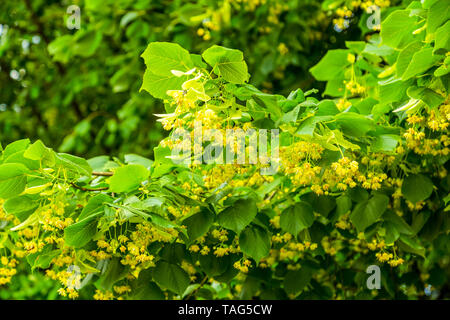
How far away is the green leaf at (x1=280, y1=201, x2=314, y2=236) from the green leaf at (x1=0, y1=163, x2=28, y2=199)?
980 millimetres

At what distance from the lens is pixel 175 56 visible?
1782 millimetres

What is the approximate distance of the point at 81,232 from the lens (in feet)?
5.88

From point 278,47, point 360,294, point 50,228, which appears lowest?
point 360,294

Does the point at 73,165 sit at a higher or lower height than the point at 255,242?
higher

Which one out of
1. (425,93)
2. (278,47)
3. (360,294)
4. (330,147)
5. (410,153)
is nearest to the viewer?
(330,147)

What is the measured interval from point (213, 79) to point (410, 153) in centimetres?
101

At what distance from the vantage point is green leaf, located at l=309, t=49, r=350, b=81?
268 centimetres

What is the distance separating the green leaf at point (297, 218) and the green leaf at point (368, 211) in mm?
176

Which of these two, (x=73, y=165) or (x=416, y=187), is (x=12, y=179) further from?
(x=416, y=187)

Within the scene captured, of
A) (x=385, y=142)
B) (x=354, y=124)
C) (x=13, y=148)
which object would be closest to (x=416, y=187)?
(x=385, y=142)

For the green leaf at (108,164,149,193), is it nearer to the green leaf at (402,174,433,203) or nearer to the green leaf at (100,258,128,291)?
the green leaf at (100,258,128,291)

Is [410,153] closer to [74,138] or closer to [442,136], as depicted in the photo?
[442,136]

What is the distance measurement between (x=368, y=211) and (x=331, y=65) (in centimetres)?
89

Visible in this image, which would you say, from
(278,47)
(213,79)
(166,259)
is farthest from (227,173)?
(278,47)
